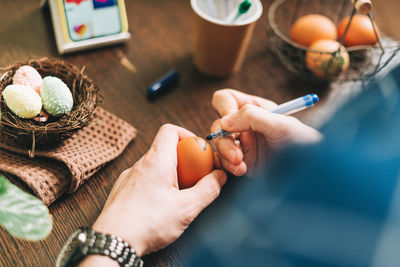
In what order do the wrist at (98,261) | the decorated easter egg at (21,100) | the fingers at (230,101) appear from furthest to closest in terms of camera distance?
the fingers at (230,101)
the decorated easter egg at (21,100)
the wrist at (98,261)

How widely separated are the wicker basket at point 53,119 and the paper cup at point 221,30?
0.27 metres

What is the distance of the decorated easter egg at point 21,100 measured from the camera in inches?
22.1

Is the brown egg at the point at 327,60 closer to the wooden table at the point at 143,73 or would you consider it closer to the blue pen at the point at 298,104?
the wooden table at the point at 143,73

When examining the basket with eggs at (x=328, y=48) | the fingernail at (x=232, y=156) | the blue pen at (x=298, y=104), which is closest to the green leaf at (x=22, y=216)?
the fingernail at (x=232, y=156)

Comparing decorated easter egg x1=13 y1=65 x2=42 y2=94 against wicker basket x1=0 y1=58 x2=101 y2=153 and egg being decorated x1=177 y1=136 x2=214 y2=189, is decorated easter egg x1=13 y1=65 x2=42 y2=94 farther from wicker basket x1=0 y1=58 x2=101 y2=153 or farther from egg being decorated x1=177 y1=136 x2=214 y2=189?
egg being decorated x1=177 y1=136 x2=214 y2=189

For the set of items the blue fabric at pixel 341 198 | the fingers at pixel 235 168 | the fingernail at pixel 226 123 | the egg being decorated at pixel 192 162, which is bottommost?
the fingers at pixel 235 168

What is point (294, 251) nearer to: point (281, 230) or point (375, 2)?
point (281, 230)

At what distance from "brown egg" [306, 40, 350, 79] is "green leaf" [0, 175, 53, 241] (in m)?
0.62

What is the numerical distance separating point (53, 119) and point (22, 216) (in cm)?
26

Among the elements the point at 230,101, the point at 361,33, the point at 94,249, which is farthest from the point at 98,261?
the point at 361,33

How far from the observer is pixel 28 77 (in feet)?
1.99

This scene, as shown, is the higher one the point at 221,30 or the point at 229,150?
the point at 221,30

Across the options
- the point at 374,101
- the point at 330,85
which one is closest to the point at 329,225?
the point at 374,101

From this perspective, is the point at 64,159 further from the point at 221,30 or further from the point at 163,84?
the point at 221,30
